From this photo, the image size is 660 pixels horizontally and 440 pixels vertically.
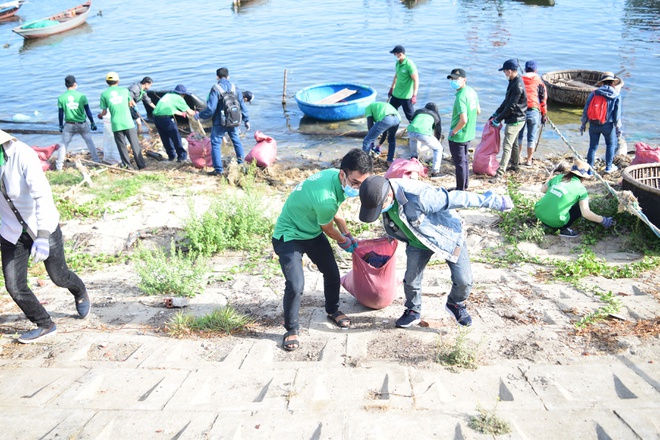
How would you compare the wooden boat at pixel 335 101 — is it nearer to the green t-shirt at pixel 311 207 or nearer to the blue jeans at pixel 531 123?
the blue jeans at pixel 531 123

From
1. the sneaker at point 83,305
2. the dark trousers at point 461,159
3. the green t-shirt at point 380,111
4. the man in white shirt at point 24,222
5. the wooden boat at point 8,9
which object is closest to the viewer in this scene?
the man in white shirt at point 24,222

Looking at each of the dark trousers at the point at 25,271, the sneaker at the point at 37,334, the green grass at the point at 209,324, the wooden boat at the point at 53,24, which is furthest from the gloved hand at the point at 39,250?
the wooden boat at the point at 53,24

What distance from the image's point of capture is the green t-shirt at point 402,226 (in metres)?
4.11

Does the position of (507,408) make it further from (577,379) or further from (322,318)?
(322,318)

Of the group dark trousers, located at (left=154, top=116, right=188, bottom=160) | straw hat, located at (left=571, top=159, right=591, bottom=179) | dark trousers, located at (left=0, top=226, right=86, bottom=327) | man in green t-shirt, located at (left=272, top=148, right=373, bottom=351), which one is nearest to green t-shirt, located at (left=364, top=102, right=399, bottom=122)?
straw hat, located at (left=571, top=159, right=591, bottom=179)

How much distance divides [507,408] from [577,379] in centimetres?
69

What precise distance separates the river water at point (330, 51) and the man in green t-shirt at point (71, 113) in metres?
2.96

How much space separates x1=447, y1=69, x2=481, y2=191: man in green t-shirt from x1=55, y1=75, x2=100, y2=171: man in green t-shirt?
665 centimetres

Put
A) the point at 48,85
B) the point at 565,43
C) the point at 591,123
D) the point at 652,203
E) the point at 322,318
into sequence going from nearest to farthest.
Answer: the point at 322,318 < the point at 652,203 < the point at 591,123 < the point at 48,85 < the point at 565,43

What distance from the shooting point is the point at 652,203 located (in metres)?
6.45

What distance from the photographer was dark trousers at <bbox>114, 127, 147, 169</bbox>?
32.5 feet

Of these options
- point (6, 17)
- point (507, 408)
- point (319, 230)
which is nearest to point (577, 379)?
point (507, 408)

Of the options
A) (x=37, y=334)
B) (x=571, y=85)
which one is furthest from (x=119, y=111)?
(x=571, y=85)

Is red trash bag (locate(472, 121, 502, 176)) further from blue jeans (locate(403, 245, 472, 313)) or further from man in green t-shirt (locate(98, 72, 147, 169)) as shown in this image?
man in green t-shirt (locate(98, 72, 147, 169))
